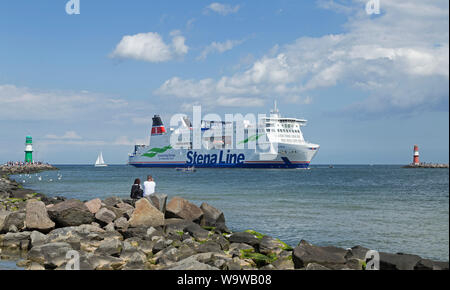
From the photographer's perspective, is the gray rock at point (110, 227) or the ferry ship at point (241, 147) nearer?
the gray rock at point (110, 227)

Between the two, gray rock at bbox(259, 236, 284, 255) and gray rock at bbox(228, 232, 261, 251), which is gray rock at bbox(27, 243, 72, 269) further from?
gray rock at bbox(259, 236, 284, 255)

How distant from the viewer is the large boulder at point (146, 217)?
9.73 metres

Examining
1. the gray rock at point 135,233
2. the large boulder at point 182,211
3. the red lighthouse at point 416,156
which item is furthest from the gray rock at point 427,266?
the red lighthouse at point 416,156

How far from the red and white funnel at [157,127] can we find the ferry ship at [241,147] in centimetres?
19

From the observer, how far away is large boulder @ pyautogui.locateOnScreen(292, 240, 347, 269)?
6.71 metres

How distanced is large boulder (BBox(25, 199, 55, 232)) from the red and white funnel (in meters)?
66.2

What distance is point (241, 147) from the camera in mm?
59719

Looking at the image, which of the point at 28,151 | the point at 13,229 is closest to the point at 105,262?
the point at 13,229

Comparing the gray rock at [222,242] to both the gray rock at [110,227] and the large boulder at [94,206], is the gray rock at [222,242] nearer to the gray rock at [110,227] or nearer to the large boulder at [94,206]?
the gray rock at [110,227]

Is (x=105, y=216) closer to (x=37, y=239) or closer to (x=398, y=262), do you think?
(x=37, y=239)

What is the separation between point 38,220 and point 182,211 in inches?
133

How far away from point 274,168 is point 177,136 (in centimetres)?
2045

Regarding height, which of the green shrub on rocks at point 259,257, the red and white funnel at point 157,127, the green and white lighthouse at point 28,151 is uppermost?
the red and white funnel at point 157,127
